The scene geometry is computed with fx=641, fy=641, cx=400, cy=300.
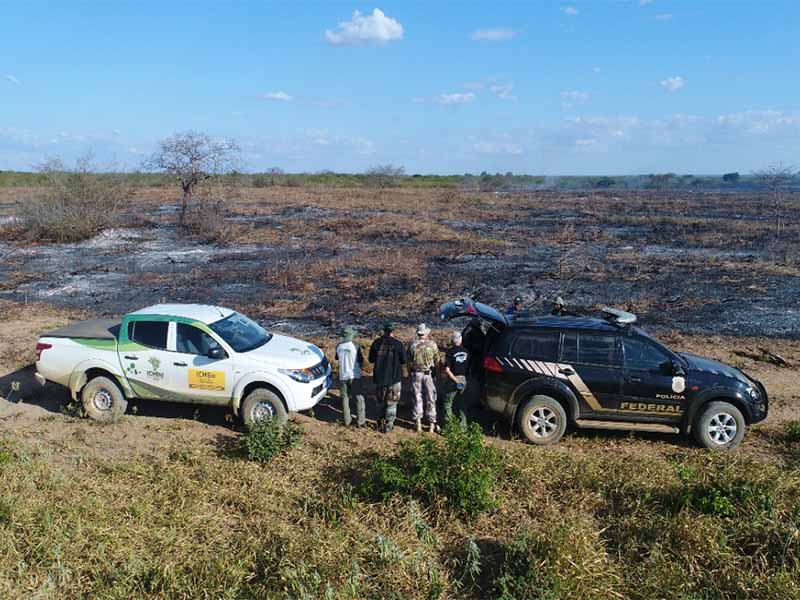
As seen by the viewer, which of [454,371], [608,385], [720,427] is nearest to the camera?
[720,427]

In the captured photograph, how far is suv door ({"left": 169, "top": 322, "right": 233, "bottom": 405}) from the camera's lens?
8883 mm

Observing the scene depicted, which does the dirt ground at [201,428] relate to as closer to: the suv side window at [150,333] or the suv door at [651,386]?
the suv door at [651,386]

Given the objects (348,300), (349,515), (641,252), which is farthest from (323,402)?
(641,252)

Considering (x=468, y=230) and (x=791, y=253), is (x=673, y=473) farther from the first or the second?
(x=468, y=230)

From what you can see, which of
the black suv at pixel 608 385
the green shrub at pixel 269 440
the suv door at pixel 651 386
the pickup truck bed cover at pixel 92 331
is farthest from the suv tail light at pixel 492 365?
the pickup truck bed cover at pixel 92 331

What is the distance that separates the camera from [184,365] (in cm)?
898

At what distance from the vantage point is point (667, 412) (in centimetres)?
822

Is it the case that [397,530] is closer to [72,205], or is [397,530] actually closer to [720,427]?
[720,427]

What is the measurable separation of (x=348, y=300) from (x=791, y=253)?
17.1 meters

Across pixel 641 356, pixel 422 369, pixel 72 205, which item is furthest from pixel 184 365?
pixel 72 205

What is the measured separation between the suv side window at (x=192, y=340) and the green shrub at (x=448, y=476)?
3235 mm

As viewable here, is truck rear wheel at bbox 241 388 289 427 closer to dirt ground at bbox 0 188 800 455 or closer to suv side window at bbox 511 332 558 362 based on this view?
dirt ground at bbox 0 188 800 455

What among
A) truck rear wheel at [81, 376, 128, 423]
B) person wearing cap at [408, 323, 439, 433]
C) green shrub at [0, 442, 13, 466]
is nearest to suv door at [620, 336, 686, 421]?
person wearing cap at [408, 323, 439, 433]

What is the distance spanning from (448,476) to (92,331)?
19.6 ft
